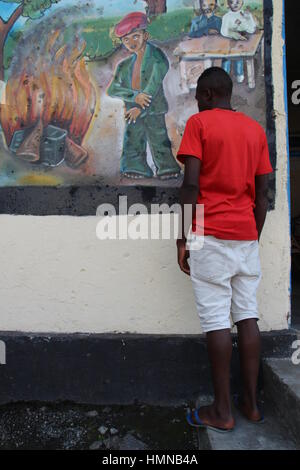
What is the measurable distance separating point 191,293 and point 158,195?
2.11 ft

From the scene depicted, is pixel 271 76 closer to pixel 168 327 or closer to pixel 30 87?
pixel 30 87

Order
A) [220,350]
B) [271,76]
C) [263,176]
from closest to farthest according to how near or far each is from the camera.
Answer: [220,350], [263,176], [271,76]

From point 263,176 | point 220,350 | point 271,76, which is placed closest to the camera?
point 220,350

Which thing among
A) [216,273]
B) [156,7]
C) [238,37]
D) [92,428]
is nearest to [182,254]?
[216,273]

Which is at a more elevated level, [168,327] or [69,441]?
[168,327]

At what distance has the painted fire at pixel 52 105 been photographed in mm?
2553

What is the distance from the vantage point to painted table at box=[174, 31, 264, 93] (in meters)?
2.49

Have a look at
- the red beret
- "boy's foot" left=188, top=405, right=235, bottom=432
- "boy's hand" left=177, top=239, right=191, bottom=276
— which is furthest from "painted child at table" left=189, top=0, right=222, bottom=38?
"boy's foot" left=188, top=405, right=235, bottom=432

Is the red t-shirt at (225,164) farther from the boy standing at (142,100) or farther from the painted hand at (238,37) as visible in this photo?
the painted hand at (238,37)

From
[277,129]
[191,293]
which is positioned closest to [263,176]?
[277,129]

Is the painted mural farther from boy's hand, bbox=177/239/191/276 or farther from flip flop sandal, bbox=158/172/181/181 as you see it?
boy's hand, bbox=177/239/191/276

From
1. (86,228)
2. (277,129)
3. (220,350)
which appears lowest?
(220,350)

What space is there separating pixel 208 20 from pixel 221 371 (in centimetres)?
206

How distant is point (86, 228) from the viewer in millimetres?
2531
